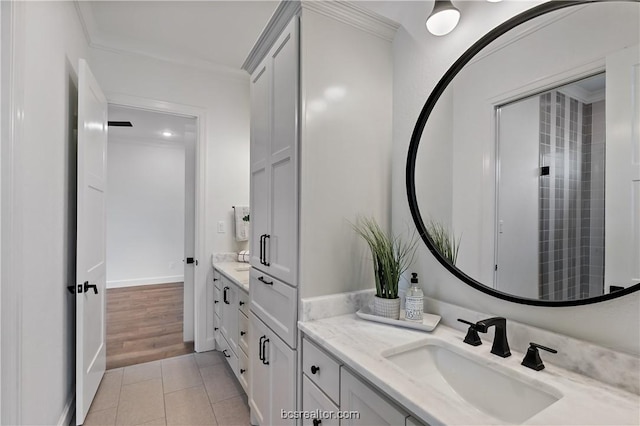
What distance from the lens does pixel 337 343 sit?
1.12 metres

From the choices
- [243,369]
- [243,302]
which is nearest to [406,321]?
[243,302]

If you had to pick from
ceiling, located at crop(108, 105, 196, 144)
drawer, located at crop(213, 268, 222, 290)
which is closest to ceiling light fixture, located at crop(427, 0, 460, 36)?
drawer, located at crop(213, 268, 222, 290)

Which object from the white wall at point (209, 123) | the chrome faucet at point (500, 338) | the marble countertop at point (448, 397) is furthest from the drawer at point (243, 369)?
the chrome faucet at point (500, 338)

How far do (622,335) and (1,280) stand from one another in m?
2.02

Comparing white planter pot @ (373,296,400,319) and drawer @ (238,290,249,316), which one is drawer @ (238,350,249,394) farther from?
white planter pot @ (373,296,400,319)

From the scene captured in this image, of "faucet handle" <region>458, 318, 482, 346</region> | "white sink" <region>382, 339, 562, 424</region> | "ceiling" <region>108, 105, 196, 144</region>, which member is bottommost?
"white sink" <region>382, 339, 562, 424</region>

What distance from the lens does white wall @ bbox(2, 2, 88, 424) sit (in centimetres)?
132

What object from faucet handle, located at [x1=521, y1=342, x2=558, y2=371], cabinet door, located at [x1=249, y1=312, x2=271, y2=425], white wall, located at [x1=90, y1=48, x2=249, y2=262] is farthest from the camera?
white wall, located at [x1=90, y1=48, x2=249, y2=262]

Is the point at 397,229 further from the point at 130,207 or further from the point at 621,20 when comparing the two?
the point at 130,207

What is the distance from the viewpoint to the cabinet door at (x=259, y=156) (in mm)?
1695

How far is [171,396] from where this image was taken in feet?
7.45

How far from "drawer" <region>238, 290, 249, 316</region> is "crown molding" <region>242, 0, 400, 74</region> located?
1520 millimetres

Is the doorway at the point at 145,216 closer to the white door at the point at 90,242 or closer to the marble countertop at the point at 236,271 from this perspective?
the marble countertop at the point at 236,271

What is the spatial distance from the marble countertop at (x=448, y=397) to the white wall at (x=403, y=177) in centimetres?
13
